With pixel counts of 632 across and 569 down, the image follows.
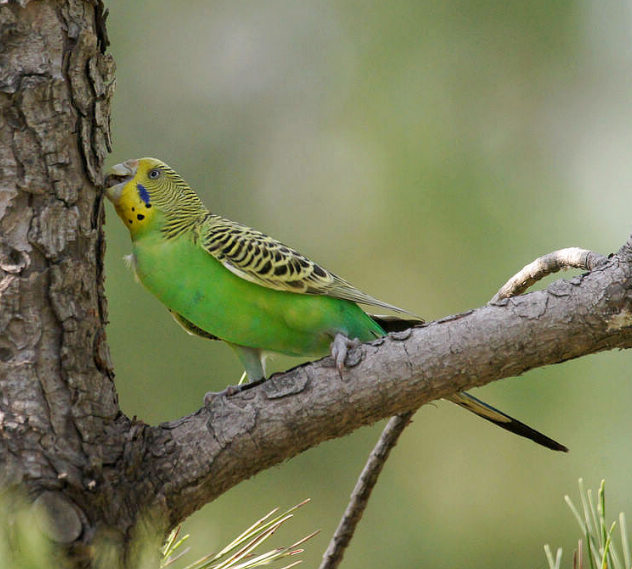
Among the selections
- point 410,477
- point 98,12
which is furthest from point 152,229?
point 410,477

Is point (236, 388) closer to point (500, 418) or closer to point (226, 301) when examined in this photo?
point (226, 301)

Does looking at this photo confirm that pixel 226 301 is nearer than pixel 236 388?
No

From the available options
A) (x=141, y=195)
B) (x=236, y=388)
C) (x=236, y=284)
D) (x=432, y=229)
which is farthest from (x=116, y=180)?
(x=432, y=229)

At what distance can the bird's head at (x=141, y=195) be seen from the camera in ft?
9.99

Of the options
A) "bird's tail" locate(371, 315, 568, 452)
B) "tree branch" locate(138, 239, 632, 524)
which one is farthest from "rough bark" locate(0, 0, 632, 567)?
"bird's tail" locate(371, 315, 568, 452)

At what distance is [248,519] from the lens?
4.82 metres

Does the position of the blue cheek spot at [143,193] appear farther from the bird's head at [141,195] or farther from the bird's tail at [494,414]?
the bird's tail at [494,414]

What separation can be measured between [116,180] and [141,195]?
11 cm

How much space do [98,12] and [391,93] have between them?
124 inches

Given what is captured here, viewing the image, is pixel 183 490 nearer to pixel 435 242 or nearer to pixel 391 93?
pixel 435 242

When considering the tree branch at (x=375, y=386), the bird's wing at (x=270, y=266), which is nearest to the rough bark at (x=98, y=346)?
the tree branch at (x=375, y=386)

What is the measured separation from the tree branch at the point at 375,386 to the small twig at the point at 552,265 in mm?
324

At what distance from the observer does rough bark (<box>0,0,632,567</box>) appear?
1876 mm

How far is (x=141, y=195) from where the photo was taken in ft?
10.1
